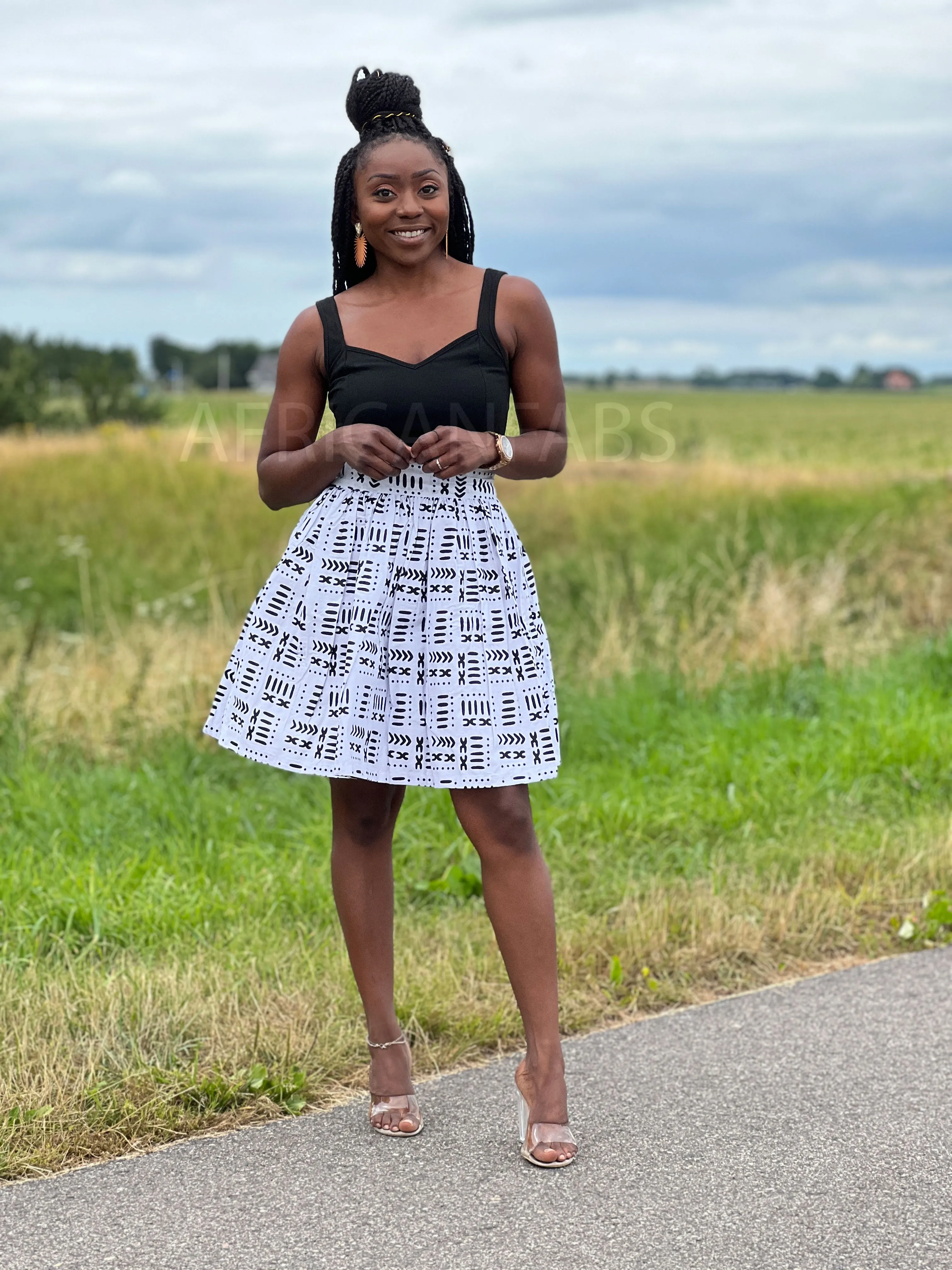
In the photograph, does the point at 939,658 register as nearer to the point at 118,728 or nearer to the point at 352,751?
the point at 118,728

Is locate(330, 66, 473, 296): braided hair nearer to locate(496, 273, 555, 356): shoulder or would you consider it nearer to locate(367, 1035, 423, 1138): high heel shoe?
locate(496, 273, 555, 356): shoulder

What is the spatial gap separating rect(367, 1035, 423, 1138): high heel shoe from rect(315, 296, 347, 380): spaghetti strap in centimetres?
151

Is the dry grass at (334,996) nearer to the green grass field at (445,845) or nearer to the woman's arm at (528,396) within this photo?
the green grass field at (445,845)

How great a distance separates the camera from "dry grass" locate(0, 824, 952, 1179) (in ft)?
10.2

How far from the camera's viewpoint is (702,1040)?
3547 millimetres

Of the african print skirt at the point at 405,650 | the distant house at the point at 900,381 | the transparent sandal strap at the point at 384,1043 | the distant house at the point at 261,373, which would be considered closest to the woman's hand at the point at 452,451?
the african print skirt at the point at 405,650

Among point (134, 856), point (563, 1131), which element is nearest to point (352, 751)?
point (563, 1131)

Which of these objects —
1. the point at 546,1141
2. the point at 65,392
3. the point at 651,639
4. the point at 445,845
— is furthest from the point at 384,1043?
the point at 65,392

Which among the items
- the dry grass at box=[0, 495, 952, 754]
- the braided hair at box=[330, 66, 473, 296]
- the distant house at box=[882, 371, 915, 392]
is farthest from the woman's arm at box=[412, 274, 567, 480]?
the distant house at box=[882, 371, 915, 392]

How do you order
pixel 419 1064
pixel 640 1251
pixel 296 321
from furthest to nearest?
pixel 419 1064
pixel 296 321
pixel 640 1251

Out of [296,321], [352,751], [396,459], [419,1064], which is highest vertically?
[296,321]

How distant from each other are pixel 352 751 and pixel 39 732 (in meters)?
3.92

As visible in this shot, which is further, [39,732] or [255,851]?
[39,732]

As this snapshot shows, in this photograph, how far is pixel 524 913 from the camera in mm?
3023
